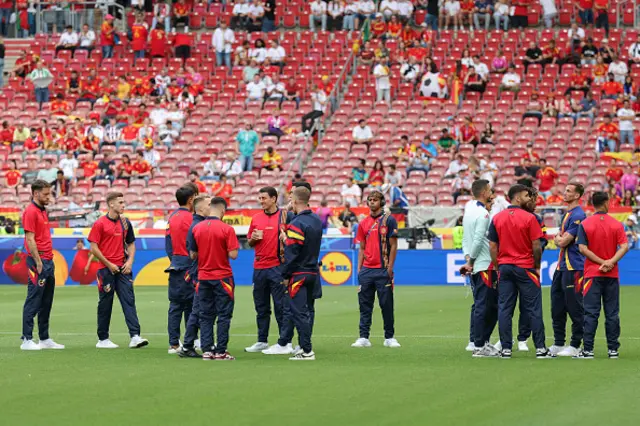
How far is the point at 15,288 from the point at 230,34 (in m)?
15.2

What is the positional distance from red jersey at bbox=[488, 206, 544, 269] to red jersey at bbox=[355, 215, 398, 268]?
238 cm

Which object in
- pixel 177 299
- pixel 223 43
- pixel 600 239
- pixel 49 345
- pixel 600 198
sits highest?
pixel 223 43

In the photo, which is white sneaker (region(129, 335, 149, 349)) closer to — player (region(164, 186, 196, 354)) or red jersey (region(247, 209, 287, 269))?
player (region(164, 186, 196, 354))

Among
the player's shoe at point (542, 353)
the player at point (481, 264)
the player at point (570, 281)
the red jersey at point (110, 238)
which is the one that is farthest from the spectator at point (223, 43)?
the player's shoe at point (542, 353)

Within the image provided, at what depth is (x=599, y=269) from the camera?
13133 mm

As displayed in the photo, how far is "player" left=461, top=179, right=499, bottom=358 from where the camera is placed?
13.7 m

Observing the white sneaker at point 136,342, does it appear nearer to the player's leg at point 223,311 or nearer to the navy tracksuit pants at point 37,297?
the navy tracksuit pants at point 37,297

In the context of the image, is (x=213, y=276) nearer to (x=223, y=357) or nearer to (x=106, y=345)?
(x=223, y=357)

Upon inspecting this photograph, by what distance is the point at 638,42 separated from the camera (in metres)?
37.5

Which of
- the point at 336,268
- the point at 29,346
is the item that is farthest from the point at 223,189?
the point at 29,346

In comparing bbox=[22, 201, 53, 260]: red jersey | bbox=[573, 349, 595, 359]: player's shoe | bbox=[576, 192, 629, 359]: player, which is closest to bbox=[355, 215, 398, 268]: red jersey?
bbox=[576, 192, 629, 359]: player

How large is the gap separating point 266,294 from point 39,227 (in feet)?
10.0

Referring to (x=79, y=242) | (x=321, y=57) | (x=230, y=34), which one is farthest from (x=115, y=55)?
(x=79, y=242)

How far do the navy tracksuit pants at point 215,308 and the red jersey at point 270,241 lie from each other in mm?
869
